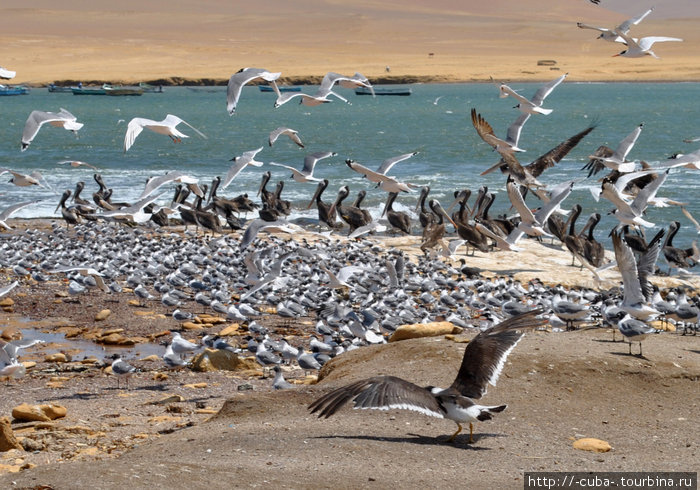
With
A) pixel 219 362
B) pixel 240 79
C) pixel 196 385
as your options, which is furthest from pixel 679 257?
pixel 196 385

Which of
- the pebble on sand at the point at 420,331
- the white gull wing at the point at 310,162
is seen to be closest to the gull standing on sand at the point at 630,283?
the pebble on sand at the point at 420,331

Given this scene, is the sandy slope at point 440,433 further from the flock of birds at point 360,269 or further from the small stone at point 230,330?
the small stone at point 230,330

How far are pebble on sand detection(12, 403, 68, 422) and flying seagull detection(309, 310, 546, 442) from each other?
3.61 meters

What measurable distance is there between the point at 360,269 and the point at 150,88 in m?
107

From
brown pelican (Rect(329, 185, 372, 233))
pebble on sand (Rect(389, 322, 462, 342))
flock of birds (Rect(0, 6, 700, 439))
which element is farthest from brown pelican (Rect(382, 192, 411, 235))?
pebble on sand (Rect(389, 322, 462, 342))

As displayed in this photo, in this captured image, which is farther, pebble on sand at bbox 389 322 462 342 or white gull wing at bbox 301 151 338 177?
white gull wing at bbox 301 151 338 177

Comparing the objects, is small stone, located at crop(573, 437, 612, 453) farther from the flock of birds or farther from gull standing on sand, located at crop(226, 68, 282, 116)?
gull standing on sand, located at crop(226, 68, 282, 116)

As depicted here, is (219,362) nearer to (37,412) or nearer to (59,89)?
(37,412)

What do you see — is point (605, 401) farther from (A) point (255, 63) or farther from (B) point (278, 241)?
(A) point (255, 63)

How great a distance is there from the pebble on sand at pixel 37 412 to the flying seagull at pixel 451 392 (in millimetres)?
3610

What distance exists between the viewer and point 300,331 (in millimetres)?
14391

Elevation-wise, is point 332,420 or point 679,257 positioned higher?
point 332,420

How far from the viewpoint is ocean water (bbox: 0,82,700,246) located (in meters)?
32.8

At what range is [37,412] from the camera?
31.4 feet
